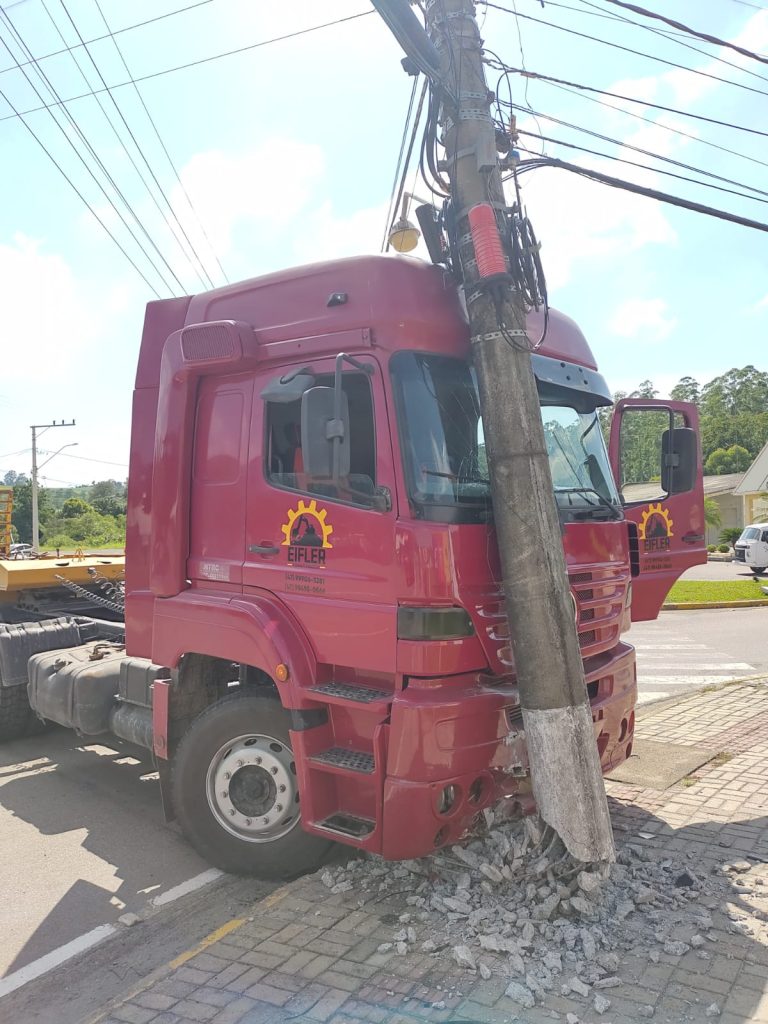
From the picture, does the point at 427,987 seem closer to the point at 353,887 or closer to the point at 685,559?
the point at 353,887

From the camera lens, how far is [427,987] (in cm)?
298

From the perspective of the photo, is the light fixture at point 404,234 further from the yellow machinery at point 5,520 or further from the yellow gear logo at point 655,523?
the yellow machinery at point 5,520

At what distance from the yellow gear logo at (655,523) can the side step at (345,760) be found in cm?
272

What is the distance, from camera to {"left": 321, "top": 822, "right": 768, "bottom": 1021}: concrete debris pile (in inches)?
119

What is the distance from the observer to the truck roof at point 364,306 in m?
3.76

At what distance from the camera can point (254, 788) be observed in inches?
163

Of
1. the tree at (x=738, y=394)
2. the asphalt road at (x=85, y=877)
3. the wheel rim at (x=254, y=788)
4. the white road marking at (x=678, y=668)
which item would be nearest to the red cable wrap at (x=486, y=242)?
the wheel rim at (x=254, y=788)

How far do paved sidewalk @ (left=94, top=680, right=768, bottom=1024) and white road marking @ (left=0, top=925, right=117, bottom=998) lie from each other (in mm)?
692

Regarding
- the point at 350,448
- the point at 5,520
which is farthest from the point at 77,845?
the point at 5,520

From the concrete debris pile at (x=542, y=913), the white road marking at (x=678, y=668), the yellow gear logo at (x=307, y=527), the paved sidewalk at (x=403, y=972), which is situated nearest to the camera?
the paved sidewalk at (x=403, y=972)

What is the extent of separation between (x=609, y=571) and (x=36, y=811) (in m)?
4.35

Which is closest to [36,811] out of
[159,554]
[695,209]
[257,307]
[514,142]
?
[159,554]

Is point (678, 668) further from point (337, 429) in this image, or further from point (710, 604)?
point (337, 429)

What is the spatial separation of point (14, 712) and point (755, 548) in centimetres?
2367
